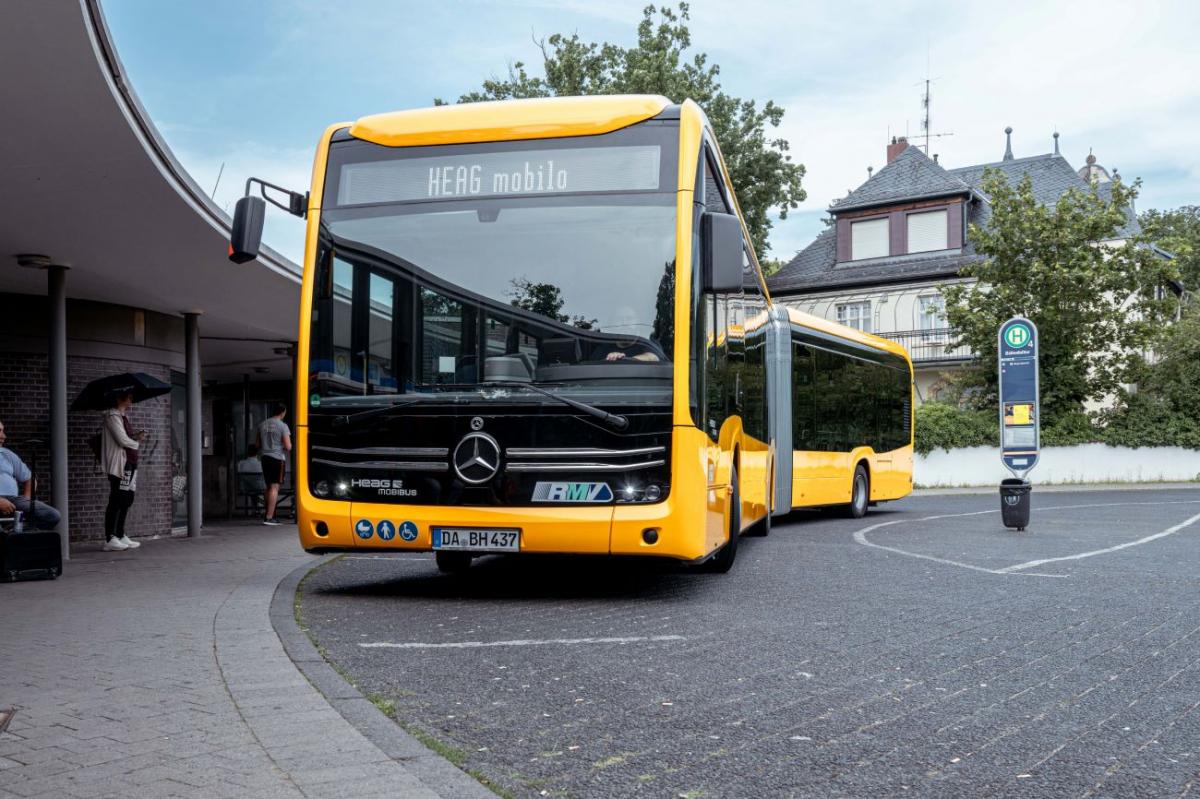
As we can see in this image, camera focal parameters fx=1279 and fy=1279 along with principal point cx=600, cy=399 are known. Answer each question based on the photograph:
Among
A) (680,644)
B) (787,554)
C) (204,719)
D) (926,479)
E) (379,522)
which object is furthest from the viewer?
(926,479)

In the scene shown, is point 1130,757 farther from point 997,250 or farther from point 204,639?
point 997,250


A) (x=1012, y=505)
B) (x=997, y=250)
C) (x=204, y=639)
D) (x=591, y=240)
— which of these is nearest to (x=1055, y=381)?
(x=997, y=250)

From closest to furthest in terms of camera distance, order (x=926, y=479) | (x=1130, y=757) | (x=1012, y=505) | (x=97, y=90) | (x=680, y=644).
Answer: (x=1130, y=757) → (x=680, y=644) → (x=97, y=90) → (x=1012, y=505) → (x=926, y=479)

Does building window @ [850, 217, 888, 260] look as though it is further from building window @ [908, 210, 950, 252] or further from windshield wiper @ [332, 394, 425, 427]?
windshield wiper @ [332, 394, 425, 427]

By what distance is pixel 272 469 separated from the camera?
2009cm

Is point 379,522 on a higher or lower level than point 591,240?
lower

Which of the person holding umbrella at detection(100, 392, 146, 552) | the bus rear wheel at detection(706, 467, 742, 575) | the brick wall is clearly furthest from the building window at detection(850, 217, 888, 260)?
the bus rear wheel at detection(706, 467, 742, 575)

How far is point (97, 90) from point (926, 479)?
3346cm

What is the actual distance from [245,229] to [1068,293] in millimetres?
34036

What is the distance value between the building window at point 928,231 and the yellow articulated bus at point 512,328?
42.0 m

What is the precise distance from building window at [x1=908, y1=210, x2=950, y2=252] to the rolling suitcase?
42635 mm

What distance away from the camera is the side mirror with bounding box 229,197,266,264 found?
8914 millimetres

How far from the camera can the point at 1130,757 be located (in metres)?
4.49

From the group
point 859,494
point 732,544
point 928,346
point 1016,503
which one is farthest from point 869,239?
point 732,544
